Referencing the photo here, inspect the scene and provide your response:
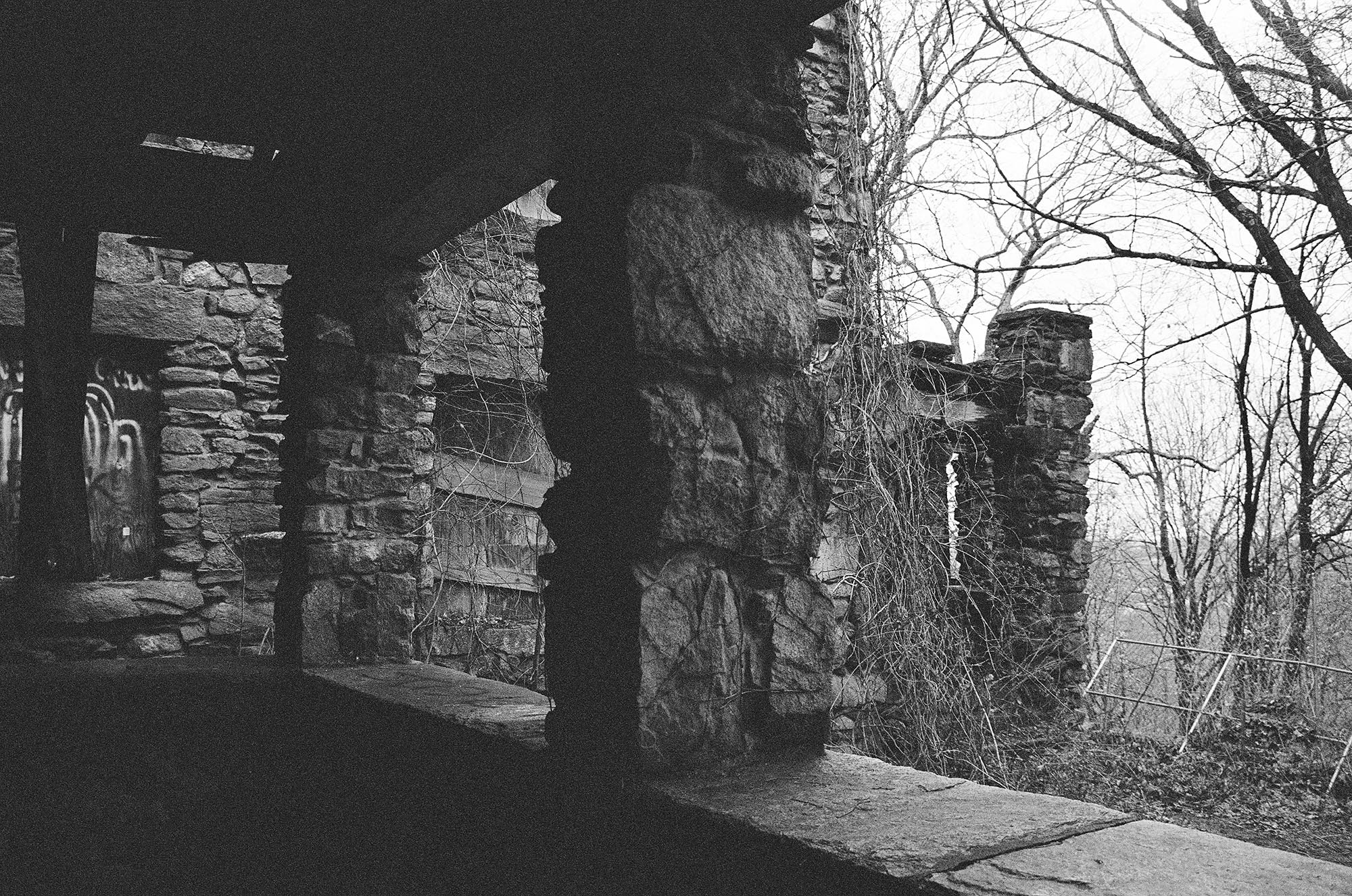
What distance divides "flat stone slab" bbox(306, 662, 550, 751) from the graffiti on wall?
2.51 metres

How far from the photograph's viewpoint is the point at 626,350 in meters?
1.96

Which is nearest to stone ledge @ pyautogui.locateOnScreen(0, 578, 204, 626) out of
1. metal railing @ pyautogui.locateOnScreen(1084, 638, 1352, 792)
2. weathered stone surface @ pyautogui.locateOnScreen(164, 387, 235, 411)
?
weathered stone surface @ pyautogui.locateOnScreen(164, 387, 235, 411)

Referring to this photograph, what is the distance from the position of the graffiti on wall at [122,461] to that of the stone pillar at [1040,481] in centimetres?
554

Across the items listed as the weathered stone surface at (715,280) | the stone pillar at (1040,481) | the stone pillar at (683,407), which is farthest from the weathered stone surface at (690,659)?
the stone pillar at (1040,481)

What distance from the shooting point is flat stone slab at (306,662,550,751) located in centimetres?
254

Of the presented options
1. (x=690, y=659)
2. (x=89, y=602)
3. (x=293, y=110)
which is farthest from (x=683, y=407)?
(x=89, y=602)

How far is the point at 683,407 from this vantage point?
6.55 ft

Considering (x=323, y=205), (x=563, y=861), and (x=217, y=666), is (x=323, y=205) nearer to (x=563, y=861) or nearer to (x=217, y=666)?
(x=217, y=666)

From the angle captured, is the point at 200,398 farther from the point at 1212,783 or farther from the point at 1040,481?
the point at 1212,783

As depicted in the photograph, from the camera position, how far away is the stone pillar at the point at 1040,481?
7.77 m

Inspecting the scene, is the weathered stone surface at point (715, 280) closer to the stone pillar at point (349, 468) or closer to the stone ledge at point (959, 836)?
the stone ledge at point (959, 836)

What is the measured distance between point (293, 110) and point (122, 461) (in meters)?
3.31

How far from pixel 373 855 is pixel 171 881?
4.14 ft

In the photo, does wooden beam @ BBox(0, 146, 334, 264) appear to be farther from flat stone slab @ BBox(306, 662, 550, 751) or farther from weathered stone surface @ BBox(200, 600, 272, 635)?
weathered stone surface @ BBox(200, 600, 272, 635)
